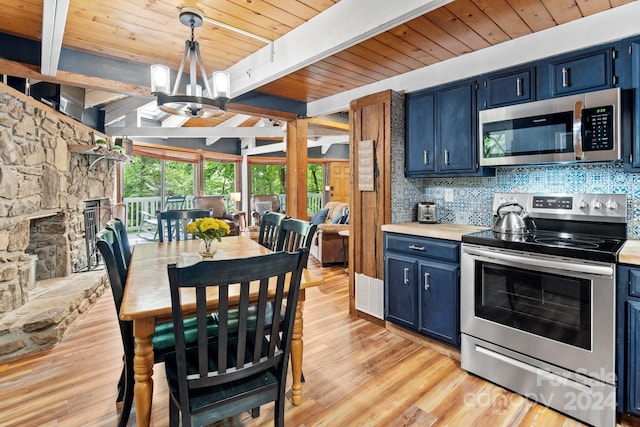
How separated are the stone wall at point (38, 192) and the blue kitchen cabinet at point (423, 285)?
3.11m

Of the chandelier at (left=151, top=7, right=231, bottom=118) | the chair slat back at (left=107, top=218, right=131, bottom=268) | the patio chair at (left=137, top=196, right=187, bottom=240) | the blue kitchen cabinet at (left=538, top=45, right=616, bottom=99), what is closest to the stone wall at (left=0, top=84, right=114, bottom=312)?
the chair slat back at (left=107, top=218, right=131, bottom=268)

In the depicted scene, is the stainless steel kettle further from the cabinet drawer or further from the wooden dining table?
the wooden dining table

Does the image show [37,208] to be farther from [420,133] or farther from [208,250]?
[420,133]

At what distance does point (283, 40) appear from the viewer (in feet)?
8.81

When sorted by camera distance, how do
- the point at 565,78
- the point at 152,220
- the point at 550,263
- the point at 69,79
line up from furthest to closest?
1. the point at 152,220
2. the point at 69,79
3. the point at 565,78
4. the point at 550,263

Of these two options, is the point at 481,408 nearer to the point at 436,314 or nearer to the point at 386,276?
the point at 436,314

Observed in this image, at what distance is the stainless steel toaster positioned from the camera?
312 cm

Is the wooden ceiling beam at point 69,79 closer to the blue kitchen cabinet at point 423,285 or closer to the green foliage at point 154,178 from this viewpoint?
the blue kitchen cabinet at point 423,285

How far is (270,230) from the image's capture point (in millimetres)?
2998

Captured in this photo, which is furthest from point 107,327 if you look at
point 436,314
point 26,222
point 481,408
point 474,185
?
point 474,185

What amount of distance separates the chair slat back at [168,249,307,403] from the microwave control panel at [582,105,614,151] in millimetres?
1948

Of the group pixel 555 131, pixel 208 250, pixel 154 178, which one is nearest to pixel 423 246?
pixel 555 131

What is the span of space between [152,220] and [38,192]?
14.0ft

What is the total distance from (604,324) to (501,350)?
1.95 feet
